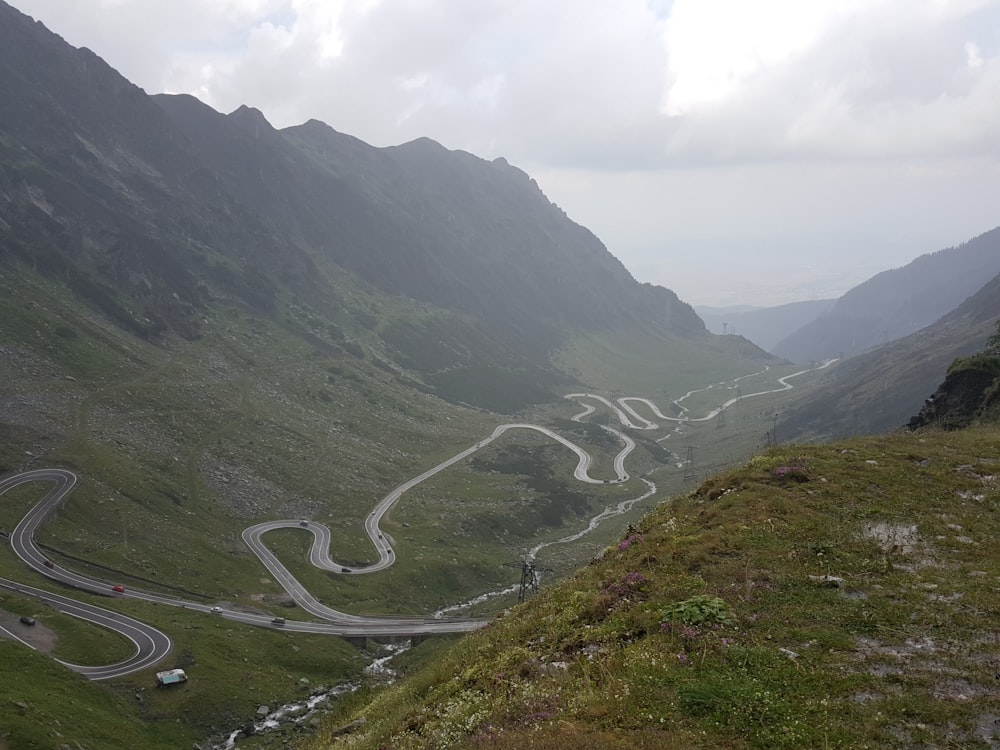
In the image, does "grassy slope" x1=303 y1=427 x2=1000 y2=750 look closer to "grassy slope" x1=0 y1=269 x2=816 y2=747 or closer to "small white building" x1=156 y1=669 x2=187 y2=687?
"grassy slope" x1=0 y1=269 x2=816 y2=747

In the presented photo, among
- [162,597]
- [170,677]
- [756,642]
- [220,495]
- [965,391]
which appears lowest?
[170,677]

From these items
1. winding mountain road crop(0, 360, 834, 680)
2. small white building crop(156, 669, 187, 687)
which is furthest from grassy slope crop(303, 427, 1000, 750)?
small white building crop(156, 669, 187, 687)

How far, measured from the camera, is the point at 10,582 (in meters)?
76.0

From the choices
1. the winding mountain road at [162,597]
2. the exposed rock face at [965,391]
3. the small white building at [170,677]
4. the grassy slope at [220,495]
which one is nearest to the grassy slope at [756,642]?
the exposed rock face at [965,391]

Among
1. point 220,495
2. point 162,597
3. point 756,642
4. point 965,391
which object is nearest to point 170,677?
point 162,597

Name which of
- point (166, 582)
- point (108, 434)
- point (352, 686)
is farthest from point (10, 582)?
point (108, 434)

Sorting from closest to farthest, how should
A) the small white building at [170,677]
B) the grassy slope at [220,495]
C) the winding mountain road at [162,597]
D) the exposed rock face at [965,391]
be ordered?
the exposed rock face at [965,391] < the small white building at [170,677] < the winding mountain road at [162,597] < the grassy slope at [220,495]

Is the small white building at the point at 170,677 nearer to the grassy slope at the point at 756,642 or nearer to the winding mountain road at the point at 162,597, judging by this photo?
the winding mountain road at the point at 162,597

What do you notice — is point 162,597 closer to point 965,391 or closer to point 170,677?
point 170,677

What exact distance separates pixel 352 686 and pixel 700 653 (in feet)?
236

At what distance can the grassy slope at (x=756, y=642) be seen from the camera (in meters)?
12.7

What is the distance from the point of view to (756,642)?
51.0 feet

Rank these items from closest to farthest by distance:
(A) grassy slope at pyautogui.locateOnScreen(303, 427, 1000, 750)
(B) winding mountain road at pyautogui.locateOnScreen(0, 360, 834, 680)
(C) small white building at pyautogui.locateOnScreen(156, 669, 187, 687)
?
(A) grassy slope at pyautogui.locateOnScreen(303, 427, 1000, 750) < (C) small white building at pyautogui.locateOnScreen(156, 669, 187, 687) < (B) winding mountain road at pyautogui.locateOnScreen(0, 360, 834, 680)

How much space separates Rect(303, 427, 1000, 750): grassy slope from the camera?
12.7m
